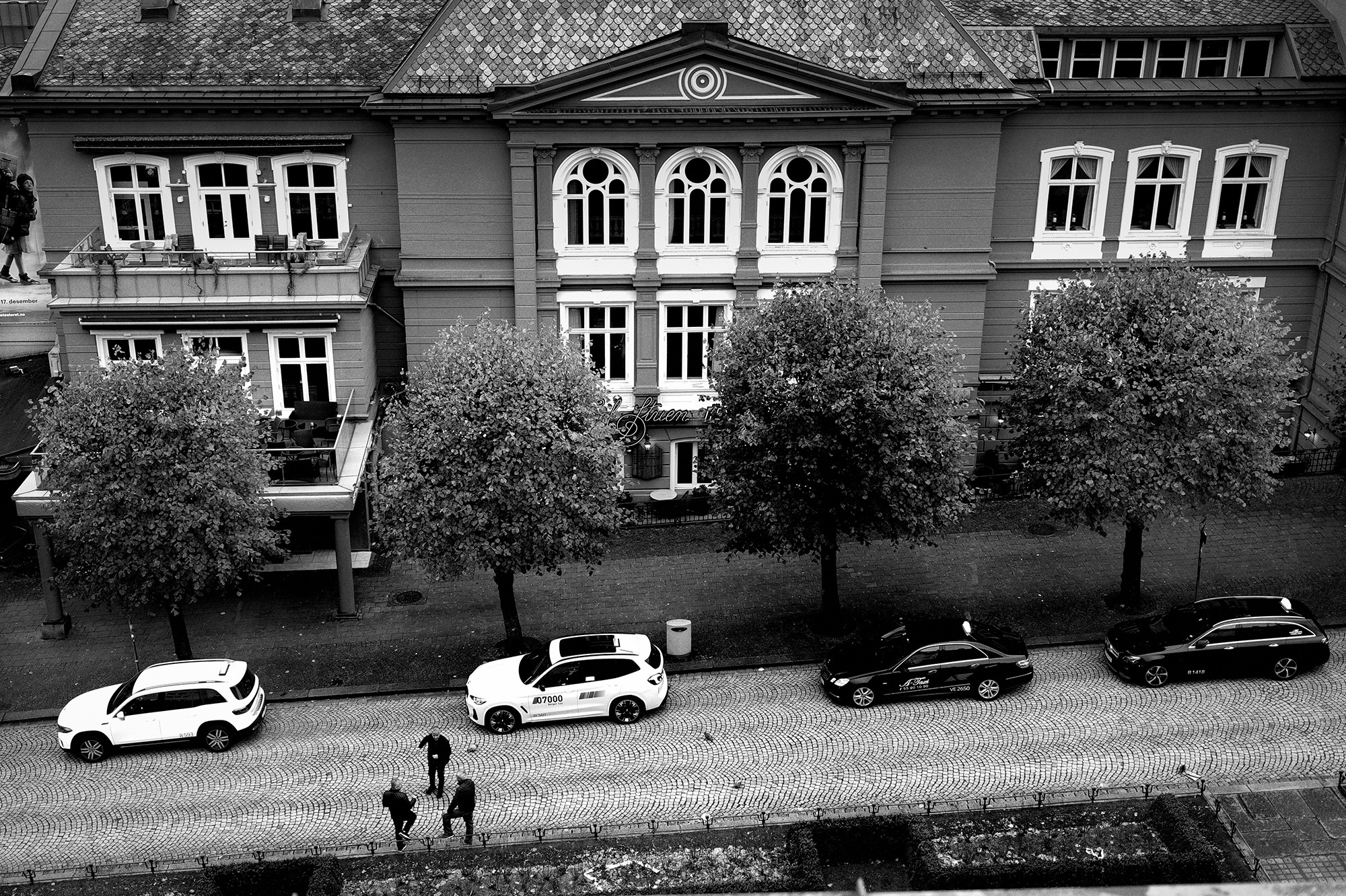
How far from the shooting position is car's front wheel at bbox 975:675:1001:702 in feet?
102

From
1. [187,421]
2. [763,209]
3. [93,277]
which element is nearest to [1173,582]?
[763,209]

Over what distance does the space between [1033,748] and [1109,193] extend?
747 inches

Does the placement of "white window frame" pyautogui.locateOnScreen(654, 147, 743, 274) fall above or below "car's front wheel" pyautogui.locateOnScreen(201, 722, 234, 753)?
above

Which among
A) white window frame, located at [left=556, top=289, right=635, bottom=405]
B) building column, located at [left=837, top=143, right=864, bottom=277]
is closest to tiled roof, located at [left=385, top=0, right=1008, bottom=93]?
building column, located at [left=837, top=143, right=864, bottom=277]

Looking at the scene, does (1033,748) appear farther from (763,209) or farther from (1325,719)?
(763,209)

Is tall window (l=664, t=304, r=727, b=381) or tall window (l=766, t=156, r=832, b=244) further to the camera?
tall window (l=664, t=304, r=727, b=381)

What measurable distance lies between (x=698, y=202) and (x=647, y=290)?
289cm

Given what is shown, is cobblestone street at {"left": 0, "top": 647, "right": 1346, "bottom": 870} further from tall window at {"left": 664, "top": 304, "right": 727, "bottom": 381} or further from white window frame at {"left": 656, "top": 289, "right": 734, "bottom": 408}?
tall window at {"left": 664, "top": 304, "right": 727, "bottom": 381}

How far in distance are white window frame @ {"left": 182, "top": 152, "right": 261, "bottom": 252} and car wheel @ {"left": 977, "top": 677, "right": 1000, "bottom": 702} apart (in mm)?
23229

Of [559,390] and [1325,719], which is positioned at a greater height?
[559,390]

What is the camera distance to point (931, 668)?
31.0 meters

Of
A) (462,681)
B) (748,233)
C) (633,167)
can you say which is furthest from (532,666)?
(633,167)

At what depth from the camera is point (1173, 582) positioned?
3709 cm

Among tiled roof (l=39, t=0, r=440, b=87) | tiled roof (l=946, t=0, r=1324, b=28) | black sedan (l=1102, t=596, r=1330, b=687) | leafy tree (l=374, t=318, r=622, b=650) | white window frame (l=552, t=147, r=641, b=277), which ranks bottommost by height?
black sedan (l=1102, t=596, r=1330, b=687)
